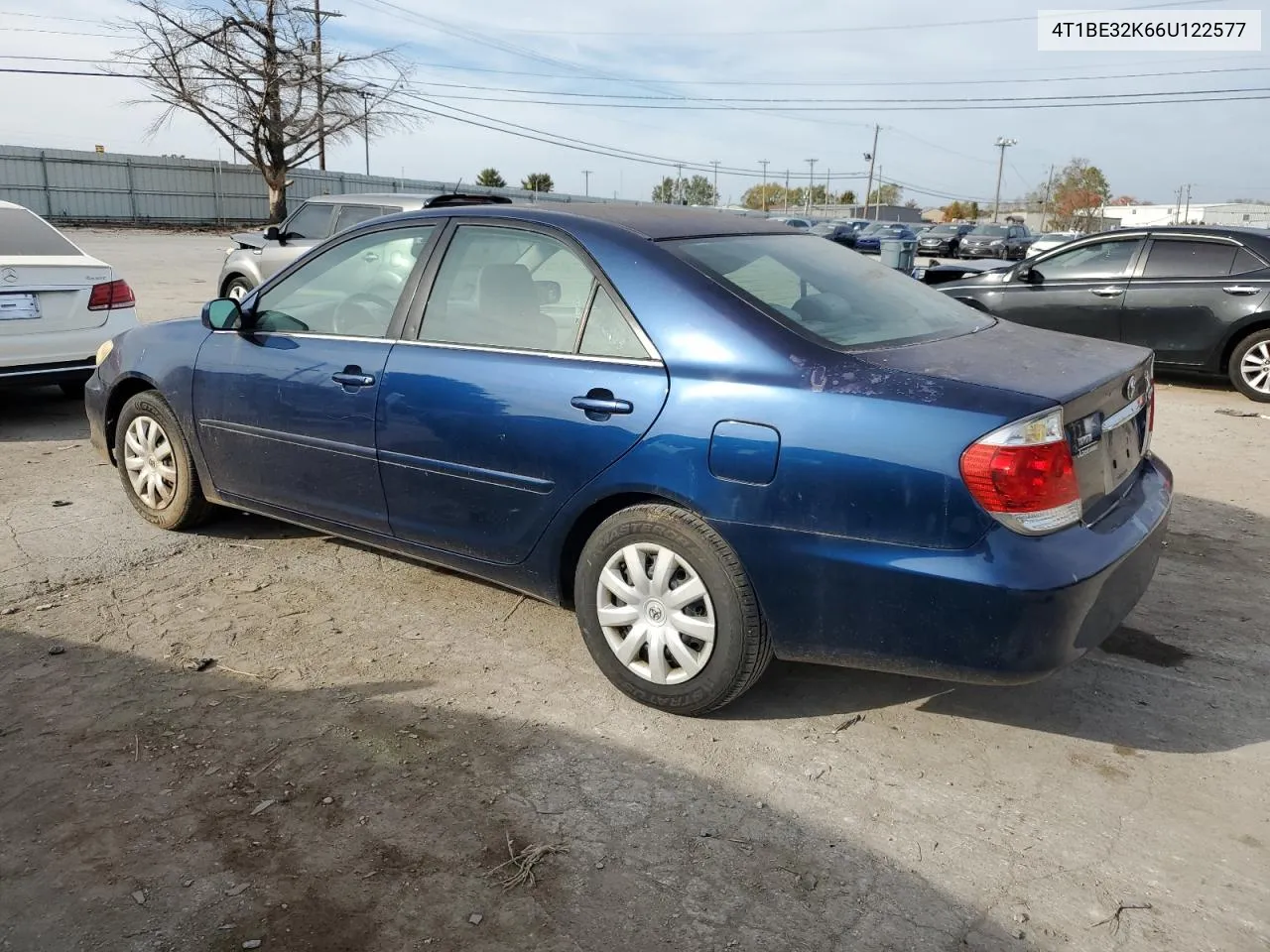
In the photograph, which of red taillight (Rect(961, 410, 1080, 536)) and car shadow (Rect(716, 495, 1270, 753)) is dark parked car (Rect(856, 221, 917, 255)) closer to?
car shadow (Rect(716, 495, 1270, 753))

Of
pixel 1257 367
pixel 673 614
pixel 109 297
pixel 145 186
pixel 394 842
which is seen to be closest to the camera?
pixel 394 842

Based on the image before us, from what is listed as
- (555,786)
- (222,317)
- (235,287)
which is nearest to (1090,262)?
(222,317)

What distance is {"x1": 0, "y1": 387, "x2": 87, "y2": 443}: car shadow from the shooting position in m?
6.96

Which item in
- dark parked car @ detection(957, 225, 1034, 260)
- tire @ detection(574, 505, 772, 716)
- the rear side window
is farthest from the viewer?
dark parked car @ detection(957, 225, 1034, 260)

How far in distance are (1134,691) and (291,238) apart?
445 inches

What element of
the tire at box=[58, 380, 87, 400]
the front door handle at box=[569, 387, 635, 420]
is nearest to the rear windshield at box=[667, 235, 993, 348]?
the front door handle at box=[569, 387, 635, 420]

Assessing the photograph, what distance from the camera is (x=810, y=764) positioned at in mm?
3043

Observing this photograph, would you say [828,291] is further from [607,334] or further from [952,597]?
[952,597]

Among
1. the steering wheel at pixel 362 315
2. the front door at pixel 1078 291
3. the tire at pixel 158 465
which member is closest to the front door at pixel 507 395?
the steering wheel at pixel 362 315

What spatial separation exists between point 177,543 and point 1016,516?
3.88m

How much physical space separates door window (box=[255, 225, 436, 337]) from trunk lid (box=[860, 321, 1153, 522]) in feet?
6.37

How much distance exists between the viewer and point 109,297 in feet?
23.9

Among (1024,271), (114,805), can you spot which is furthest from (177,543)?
(1024,271)

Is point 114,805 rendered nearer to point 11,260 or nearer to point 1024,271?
point 11,260
